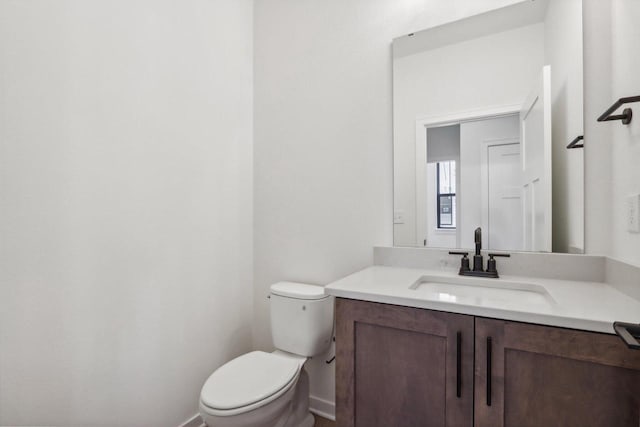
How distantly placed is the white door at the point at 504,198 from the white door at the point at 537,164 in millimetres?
30

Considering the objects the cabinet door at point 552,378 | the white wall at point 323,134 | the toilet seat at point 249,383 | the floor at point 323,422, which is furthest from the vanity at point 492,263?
the floor at point 323,422

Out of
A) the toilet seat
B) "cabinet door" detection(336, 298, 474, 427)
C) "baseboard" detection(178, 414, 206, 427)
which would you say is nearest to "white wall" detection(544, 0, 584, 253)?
"cabinet door" detection(336, 298, 474, 427)

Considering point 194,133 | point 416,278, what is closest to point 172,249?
point 194,133

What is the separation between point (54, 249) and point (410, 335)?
132cm

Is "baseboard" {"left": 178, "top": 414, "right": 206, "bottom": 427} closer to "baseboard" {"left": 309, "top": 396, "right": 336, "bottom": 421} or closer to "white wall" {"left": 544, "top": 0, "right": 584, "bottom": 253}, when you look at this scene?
"baseboard" {"left": 309, "top": 396, "right": 336, "bottom": 421}

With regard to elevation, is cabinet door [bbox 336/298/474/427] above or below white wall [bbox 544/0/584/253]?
below

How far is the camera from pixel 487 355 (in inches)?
34.0

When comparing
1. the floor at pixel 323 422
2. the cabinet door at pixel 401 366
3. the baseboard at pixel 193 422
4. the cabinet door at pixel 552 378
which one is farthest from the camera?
the floor at pixel 323 422

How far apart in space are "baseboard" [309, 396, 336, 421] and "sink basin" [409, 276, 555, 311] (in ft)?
3.28

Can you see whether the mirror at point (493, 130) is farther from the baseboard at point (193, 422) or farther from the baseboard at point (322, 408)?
the baseboard at point (193, 422)

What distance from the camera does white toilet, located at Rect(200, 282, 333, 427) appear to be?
3.87 feet

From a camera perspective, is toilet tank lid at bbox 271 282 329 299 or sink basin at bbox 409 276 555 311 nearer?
sink basin at bbox 409 276 555 311

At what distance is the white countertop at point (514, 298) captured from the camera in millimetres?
792

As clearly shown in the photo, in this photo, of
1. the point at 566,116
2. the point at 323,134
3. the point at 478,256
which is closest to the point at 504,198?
the point at 478,256
